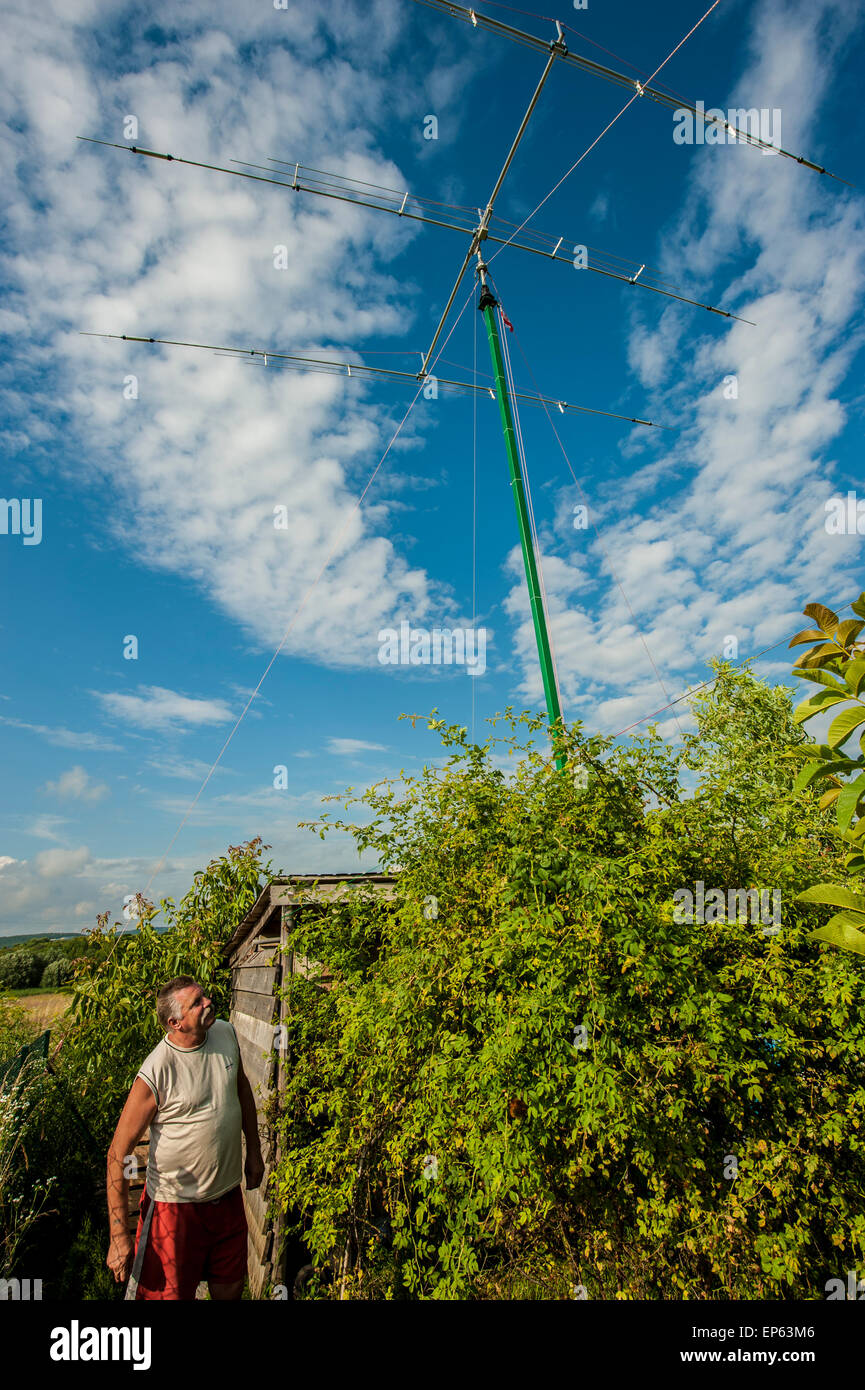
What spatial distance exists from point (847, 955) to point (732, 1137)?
1028mm

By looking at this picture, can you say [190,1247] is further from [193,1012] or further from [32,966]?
[32,966]

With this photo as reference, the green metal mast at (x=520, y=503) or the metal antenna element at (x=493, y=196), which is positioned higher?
the metal antenna element at (x=493, y=196)

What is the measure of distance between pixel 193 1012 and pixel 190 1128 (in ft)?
1.70

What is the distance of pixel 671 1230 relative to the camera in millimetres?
2535

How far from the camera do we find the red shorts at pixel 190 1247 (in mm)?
2805

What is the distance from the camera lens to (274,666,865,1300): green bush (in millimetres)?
2520

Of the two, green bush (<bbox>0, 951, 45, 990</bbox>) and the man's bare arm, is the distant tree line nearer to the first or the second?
green bush (<bbox>0, 951, 45, 990</bbox>)

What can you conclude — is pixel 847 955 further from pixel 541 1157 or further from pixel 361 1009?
pixel 361 1009

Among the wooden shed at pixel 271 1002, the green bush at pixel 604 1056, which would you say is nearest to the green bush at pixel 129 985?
the wooden shed at pixel 271 1002

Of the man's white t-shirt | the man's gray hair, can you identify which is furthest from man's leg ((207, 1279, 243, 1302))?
the man's gray hair

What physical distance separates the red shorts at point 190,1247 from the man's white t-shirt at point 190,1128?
0.24 ft

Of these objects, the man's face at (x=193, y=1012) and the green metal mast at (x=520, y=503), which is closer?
the man's face at (x=193, y=1012)

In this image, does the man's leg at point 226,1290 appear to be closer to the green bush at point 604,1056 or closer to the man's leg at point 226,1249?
the man's leg at point 226,1249
